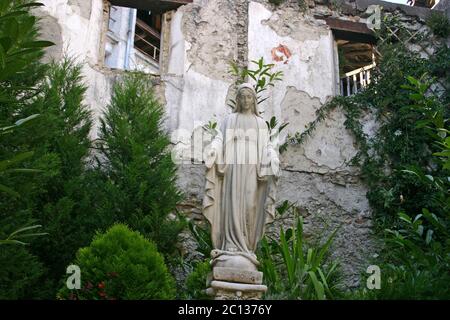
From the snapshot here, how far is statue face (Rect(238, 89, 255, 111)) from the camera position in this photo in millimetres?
6258

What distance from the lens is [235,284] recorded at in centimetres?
519

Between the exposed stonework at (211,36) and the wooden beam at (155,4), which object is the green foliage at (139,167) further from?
the wooden beam at (155,4)

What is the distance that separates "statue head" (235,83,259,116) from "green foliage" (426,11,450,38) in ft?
17.4

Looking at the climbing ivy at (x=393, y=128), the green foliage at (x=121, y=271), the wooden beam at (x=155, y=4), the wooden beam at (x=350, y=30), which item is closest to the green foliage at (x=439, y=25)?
the climbing ivy at (x=393, y=128)

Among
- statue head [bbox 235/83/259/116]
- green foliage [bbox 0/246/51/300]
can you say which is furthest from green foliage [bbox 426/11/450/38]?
green foliage [bbox 0/246/51/300]

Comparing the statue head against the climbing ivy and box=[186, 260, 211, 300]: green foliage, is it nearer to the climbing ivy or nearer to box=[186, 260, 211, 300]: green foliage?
box=[186, 260, 211, 300]: green foliage

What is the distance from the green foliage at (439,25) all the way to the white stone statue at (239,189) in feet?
18.1

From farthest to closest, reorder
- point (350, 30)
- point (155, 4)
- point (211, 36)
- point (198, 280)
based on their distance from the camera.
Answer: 1. point (350, 30)
2. point (155, 4)
3. point (211, 36)
4. point (198, 280)

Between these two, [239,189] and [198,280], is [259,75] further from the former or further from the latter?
→ [198,280]

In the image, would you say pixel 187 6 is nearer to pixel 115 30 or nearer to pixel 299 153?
pixel 299 153

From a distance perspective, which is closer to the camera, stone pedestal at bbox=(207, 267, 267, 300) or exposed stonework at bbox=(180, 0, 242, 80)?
stone pedestal at bbox=(207, 267, 267, 300)

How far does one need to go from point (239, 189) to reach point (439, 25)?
6.16m

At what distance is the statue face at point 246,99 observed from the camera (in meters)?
6.26

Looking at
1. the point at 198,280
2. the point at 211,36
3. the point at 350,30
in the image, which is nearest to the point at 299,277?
the point at 198,280
